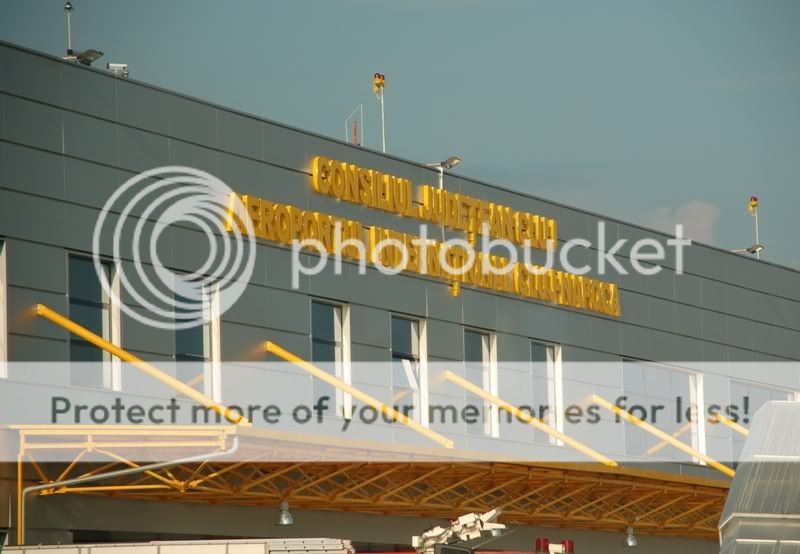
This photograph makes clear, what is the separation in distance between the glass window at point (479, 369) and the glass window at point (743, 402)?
11.5 meters

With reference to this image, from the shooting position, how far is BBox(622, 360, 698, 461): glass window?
4903 cm

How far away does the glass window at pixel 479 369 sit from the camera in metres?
43.6

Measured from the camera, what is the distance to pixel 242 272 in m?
38.0

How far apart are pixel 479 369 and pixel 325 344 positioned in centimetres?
556

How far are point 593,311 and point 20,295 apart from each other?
1926cm

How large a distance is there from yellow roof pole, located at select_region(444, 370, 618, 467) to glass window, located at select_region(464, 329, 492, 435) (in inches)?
16.7

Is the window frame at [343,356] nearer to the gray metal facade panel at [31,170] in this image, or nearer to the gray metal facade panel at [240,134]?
the gray metal facade panel at [240,134]

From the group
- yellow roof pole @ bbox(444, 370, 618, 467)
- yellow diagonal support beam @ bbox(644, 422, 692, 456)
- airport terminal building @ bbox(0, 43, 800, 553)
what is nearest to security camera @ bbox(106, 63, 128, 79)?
airport terminal building @ bbox(0, 43, 800, 553)

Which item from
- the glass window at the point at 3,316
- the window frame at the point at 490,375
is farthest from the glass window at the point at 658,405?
the glass window at the point at 3,316

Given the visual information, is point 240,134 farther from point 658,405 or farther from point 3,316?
point 658,405

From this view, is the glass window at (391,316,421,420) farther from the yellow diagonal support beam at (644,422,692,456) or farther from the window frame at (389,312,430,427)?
the yellow diagonal support beam at (644,422,692,456)

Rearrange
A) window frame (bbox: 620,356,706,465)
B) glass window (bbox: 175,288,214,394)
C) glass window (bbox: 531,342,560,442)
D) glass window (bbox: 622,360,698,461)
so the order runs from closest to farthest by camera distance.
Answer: glass window (bbox: 175,288,214,394) < glass window (bbox: 531,342,560,442) < glass window (bbox: 622,360,698,461) < window frame (bbox: 620,356,706,465)

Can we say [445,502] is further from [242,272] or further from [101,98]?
[101,98]

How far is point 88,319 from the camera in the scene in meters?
35.0
